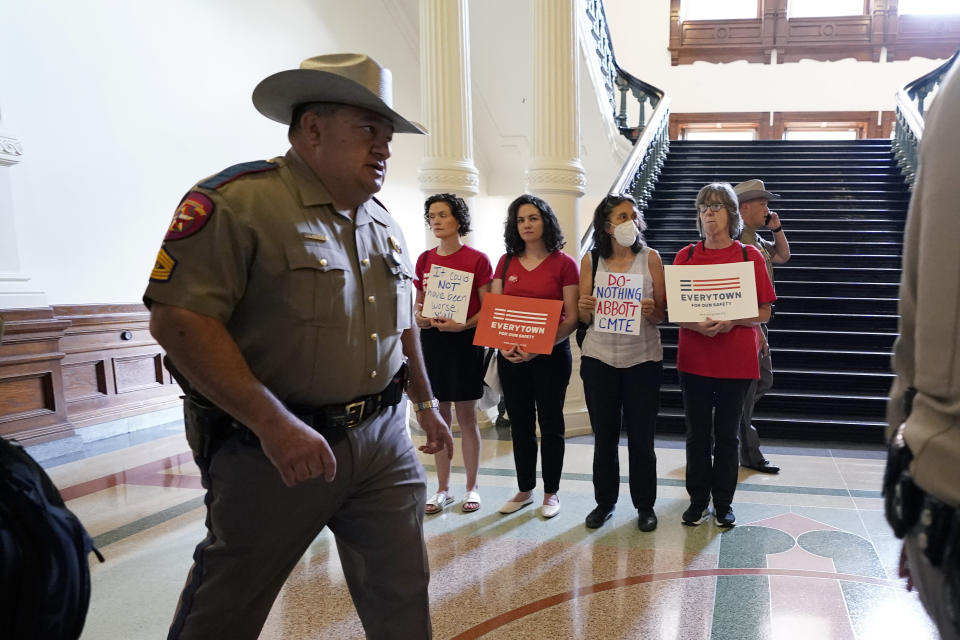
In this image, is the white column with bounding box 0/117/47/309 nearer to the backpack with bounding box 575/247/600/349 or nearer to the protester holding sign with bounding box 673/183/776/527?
the backpack with bounding box 575/247/600/349

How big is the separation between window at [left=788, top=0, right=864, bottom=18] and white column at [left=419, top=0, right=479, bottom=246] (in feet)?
36.8

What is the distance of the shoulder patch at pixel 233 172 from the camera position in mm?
1451

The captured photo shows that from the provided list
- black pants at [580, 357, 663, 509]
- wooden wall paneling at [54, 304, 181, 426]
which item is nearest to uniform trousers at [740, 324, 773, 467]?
black pants at [580, 357, 663, 509]

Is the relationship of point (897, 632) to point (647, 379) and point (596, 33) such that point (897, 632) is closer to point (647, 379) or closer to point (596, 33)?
point (647, 379)

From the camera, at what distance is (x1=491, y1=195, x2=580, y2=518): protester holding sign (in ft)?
11.5

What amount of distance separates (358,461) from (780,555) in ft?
7.60

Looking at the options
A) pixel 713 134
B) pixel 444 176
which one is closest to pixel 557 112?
pixel 444 176

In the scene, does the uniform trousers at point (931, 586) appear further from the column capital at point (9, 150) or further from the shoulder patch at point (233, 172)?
the column capital at point (9, 150)

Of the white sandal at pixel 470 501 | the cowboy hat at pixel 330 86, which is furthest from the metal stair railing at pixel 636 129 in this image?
the cowboy hat at pixel 330 86

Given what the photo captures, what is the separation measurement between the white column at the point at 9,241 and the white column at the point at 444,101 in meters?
2.86

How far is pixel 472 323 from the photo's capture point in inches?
143

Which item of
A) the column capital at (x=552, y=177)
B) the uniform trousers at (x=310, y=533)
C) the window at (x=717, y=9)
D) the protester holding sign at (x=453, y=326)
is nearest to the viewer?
the uniform trousers at (x=310, y=533)

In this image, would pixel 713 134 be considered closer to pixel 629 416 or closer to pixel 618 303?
pixel 618 303

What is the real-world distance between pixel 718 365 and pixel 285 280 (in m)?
2.41
